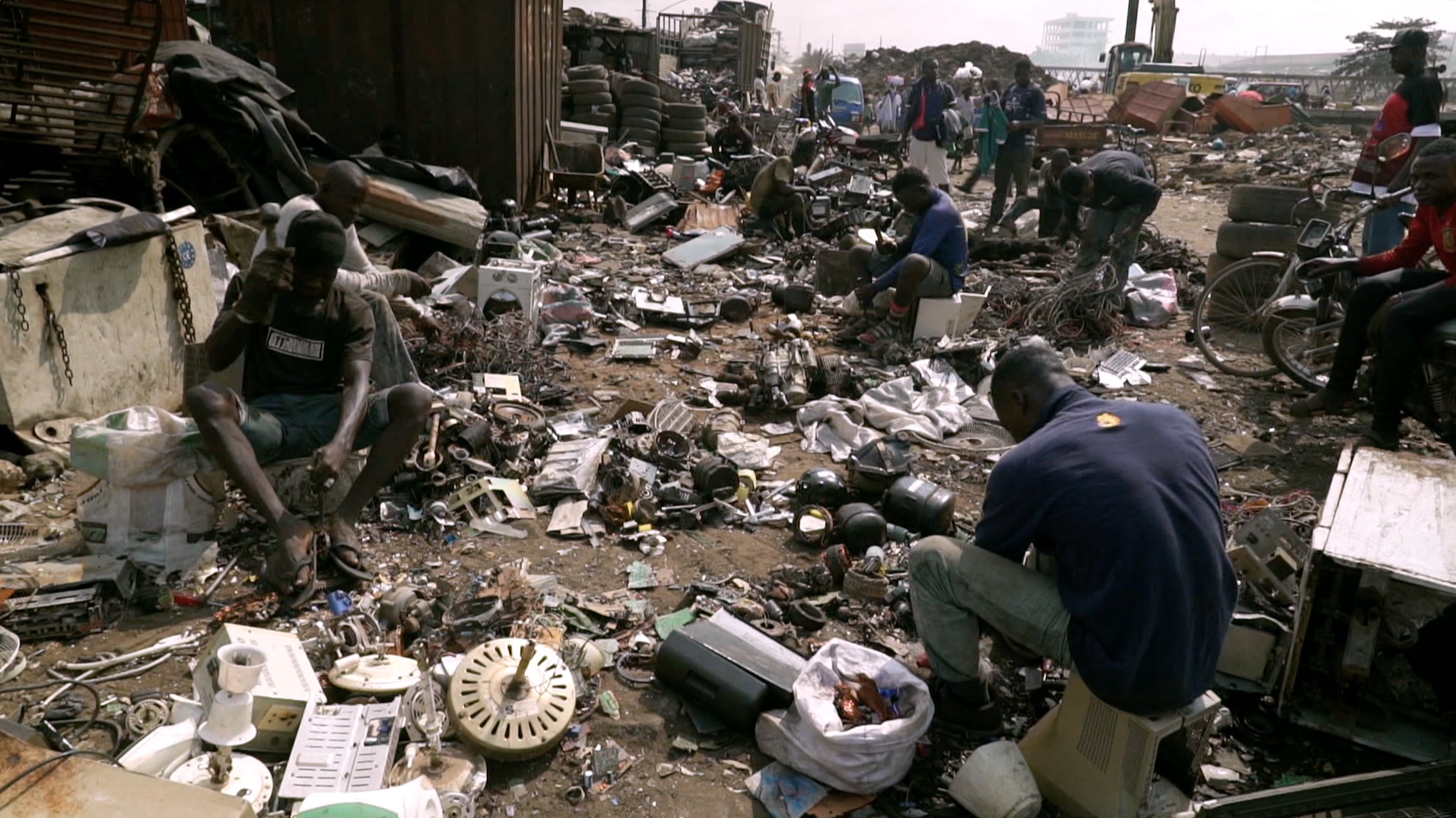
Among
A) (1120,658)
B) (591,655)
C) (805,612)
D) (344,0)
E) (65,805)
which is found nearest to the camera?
(65,805)

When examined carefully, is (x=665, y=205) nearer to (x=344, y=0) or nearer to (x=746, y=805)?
(x=344, y=0)

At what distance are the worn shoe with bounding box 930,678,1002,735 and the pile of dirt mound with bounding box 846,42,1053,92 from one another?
36493 mm

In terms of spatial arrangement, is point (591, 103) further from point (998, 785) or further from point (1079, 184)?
point (998, 785)

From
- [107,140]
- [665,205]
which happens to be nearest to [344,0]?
[665,205]

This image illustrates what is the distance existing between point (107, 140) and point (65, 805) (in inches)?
223

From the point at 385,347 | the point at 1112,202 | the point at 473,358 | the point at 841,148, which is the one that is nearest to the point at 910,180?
the point at 1112,202

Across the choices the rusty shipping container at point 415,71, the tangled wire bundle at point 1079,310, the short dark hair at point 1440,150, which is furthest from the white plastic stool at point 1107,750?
the rusty shipping container at point 415,71

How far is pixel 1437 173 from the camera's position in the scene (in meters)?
4.98

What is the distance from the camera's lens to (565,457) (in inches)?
195

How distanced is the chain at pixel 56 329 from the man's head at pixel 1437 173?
694 centimetres

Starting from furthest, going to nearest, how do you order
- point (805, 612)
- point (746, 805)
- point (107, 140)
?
point (107, 140) → point (805, 612) → point (746, 805)

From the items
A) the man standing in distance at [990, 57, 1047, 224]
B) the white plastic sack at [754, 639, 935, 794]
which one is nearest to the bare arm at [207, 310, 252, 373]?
the white plastic sack at [754, 639, 935, 794]

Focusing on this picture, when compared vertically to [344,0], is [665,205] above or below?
below

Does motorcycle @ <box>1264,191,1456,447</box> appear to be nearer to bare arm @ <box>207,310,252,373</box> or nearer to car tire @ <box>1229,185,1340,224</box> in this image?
car tire @ <box>1229,185,1340,224</box>
